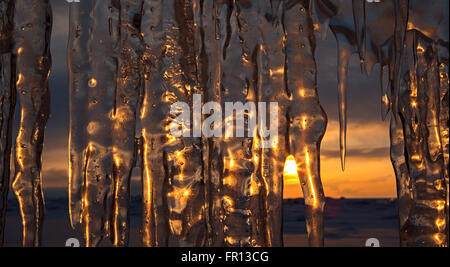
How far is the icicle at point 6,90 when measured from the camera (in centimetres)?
118

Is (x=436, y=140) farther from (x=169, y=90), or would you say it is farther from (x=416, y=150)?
(x=169, y=90)

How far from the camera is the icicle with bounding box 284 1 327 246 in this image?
1.12m

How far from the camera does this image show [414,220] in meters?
1.12

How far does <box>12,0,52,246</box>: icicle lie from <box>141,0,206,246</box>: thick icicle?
0.22 m

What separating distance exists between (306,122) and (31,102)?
0.57 m

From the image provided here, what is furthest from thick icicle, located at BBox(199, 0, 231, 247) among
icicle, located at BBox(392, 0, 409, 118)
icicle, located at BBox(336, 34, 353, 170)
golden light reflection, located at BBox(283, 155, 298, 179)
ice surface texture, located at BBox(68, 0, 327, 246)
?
icicle, located at BBox(392, 0, 409, 118)

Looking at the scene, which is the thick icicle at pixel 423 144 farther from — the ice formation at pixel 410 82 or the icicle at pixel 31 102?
the icicle at pixel 31 102

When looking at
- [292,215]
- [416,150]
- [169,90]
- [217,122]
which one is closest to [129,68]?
[169,90]

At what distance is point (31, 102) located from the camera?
1186 mm

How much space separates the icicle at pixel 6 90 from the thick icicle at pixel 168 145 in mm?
286

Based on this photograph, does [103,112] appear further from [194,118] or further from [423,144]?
[423,144]
